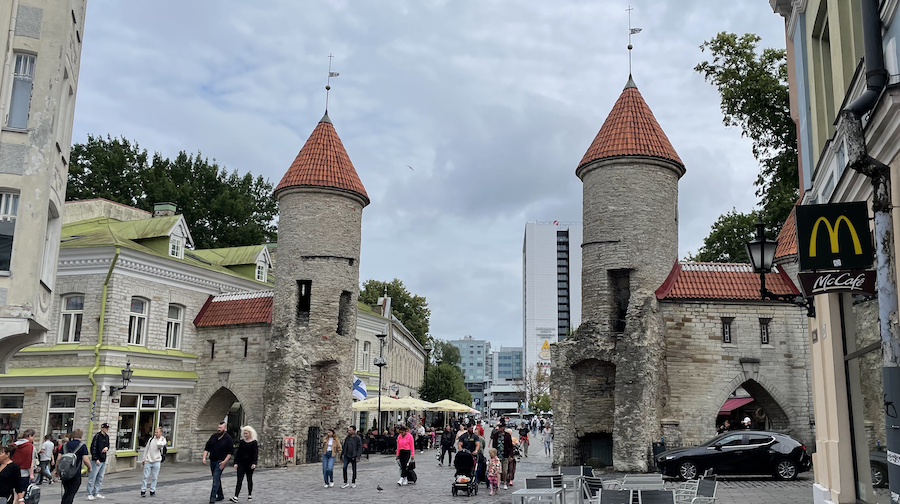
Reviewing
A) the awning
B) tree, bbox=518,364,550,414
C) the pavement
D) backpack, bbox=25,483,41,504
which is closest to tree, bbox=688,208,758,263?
the awning

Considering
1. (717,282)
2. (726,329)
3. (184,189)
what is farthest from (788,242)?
(184,189)

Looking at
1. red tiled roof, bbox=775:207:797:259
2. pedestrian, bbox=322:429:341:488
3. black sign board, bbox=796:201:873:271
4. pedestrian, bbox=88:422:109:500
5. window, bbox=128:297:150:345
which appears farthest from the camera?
window, bbox=128:297:150:345

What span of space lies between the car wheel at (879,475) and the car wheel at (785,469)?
11621mm

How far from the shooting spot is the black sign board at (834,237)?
7.21 metres

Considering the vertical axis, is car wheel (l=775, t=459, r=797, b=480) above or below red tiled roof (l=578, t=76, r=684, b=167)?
below

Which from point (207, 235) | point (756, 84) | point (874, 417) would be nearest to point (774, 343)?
point (756, 84)

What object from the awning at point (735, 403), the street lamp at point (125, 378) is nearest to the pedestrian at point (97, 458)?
the street lamp at point (125, 378)

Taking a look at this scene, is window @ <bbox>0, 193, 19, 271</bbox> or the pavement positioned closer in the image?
window @ <bbox>0, 193, 19, 271</bbox>

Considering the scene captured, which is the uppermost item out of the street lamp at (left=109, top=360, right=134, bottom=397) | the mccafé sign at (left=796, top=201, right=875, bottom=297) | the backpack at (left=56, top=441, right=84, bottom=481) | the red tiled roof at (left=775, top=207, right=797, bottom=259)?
the red tiled roof at (left=775, top=207, right=797, bottom=259)

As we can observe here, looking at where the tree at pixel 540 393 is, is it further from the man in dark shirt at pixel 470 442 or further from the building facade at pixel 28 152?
the building facade at pixel 28 152

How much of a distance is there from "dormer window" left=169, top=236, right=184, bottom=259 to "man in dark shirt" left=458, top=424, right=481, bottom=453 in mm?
17073

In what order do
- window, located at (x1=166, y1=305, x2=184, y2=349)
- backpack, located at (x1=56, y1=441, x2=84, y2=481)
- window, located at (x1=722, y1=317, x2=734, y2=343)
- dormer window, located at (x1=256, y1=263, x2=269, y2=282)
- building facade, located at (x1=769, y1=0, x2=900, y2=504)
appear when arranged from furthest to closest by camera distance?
dormer window, located at (x1=256, y1=263, x2=269, y2=282)
window, located at (x1=166, y1=305, x2=184, y2=349)
window, located at (x1=722, y1=317, x2=734, y2=343)
backpack, located at (x1=56, y1=441, x2=84, y2=481)
building facade, located at (x1=769, y1=0, x2=900, y2=504)

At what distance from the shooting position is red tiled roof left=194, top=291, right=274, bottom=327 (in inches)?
1115

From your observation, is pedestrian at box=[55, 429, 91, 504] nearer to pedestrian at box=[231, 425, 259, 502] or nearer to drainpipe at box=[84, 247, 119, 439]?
pedestrian at box=[231, 425, 259, 502]
